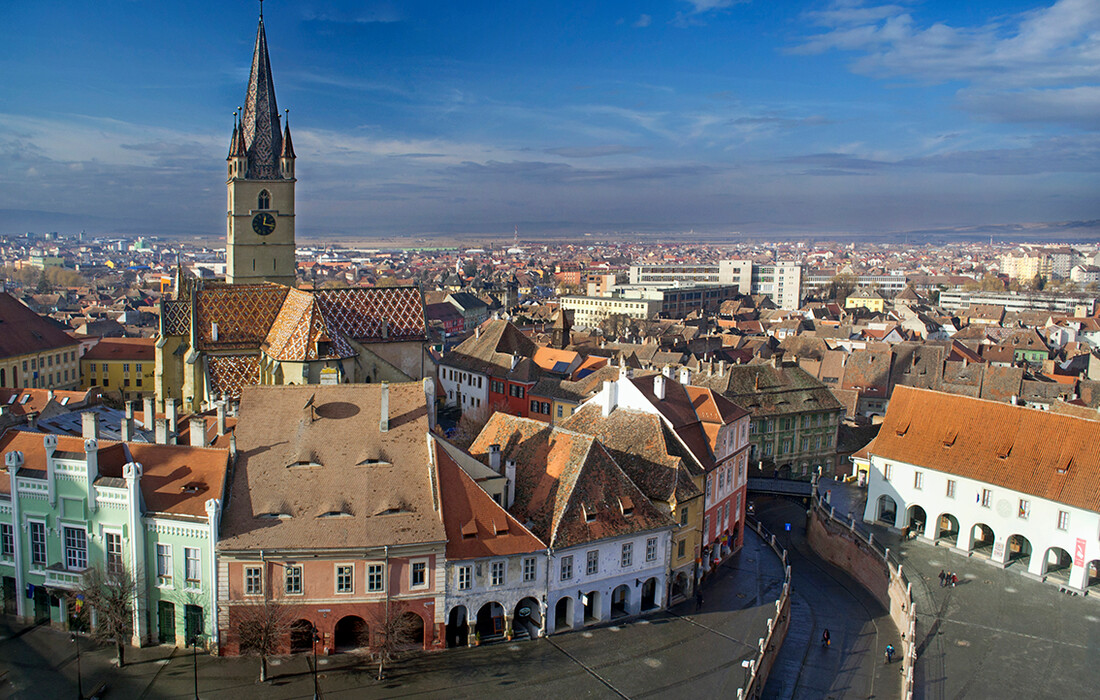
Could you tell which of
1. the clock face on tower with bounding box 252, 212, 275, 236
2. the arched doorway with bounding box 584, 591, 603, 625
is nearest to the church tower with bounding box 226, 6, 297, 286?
the clock face on tower with bounding box 252, 212, 275, 236

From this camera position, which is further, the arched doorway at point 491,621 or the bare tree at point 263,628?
the arched doorway at point 491,621

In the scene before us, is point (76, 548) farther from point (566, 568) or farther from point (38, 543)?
point (566, 568)

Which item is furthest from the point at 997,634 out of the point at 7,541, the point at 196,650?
the point at 7,541

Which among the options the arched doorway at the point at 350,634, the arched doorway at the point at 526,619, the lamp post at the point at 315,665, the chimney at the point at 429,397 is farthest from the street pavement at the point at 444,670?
the chimney at the point at 429,397

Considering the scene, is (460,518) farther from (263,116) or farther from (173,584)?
(263,116)

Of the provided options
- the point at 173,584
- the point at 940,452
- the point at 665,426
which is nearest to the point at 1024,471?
the point at 940,452

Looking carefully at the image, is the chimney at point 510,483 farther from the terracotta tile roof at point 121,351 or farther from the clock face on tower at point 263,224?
the terracotta tile roof at point 121,351

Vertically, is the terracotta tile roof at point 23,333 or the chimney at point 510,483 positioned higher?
the terracotta tile roof at point 23,333

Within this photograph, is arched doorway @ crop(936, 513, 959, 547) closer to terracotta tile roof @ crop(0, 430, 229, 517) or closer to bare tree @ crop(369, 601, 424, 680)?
bare tree @ crop(369, 601, 424, 680)
